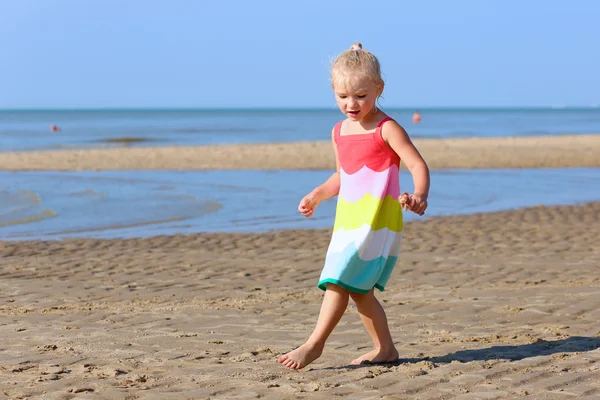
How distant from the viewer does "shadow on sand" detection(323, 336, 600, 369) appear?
4.35m

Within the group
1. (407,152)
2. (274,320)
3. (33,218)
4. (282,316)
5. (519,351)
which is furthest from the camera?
(33,218)

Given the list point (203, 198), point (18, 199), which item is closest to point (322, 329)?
point (203, 198)

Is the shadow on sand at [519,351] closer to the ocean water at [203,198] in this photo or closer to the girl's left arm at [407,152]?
the girl's left arm at [407,152]

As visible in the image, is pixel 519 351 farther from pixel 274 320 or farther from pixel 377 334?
pixel 274 320

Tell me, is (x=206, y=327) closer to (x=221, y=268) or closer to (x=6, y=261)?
(x=221, y=268)

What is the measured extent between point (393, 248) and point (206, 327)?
62.9 inches

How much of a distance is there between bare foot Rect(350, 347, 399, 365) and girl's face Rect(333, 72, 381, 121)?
1145 millimetres

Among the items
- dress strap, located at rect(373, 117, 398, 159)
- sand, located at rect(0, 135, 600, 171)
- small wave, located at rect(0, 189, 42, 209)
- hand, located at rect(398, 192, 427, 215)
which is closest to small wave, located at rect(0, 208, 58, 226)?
small wave, located at rect(0, 189, 42, 209)

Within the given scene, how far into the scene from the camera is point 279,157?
24781 mm

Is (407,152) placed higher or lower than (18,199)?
higher

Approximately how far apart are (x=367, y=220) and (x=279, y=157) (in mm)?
20813

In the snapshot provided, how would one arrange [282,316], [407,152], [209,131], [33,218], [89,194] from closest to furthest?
[407,152], [282,316], [33,218], [89,194], [209,131]

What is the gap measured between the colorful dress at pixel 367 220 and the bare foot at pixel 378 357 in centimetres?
36

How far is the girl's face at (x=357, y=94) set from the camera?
13.3ft
